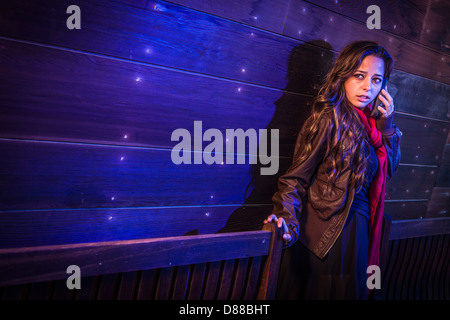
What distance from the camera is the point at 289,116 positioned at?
1.89 metres

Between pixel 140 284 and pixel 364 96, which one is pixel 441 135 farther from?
pixel 140 284

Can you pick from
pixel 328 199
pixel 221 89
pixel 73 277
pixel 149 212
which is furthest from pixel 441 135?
pixel 73 277

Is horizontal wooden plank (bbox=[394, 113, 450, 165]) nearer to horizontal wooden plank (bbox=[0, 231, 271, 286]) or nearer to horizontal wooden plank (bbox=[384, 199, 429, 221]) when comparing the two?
horizontal wooden plank (bbox=[384, 199, 429, 221])

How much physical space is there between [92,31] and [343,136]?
118 cm

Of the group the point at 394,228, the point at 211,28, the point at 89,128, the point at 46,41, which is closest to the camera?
the point at 46,41

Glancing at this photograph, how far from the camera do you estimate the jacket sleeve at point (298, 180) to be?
1.60 metres

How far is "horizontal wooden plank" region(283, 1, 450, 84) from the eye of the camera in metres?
1.79

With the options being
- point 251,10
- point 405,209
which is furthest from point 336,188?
point 405,209

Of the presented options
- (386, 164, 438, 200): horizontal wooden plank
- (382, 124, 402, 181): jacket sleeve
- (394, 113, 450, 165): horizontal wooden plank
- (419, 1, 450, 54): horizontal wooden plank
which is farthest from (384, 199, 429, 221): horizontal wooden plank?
(419, 1, 450, 54): horizontal wooden plank

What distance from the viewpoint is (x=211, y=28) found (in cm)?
156

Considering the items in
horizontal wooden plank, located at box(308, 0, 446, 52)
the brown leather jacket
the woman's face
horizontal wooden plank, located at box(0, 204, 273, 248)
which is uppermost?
horizontal wooden plank, located at box(308, 0, 446, 52)

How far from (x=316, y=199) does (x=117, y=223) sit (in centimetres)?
94

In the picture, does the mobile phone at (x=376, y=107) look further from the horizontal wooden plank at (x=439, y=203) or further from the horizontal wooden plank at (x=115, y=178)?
the horizontal wooden plank at (x=439, y=203)

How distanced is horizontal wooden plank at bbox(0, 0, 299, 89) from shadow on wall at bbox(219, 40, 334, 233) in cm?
9
